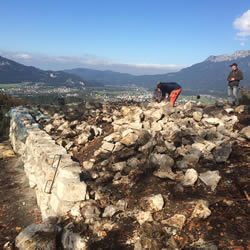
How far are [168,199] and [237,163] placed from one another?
1876 millimetres

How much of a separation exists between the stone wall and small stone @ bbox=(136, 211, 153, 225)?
1.25 meters

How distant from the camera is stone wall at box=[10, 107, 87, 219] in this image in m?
7.03

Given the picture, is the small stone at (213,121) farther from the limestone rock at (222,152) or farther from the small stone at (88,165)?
the small stone at (88,165)

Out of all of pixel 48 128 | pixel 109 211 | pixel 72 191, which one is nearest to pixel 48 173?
pixel 72 191

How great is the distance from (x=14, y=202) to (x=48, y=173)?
1873 mm

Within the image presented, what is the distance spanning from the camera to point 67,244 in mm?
6039

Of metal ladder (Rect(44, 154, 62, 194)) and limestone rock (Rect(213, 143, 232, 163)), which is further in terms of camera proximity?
metal ladder (Rect(44, 154, 62, 194))

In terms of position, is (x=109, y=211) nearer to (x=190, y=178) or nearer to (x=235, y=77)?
(x=190, y=178)

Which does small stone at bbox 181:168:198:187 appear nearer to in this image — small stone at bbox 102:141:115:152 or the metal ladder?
small stone at bbox 102:141:115:152

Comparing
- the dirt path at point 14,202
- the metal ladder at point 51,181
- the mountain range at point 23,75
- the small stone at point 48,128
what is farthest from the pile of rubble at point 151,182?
the mountain range at point 23,75

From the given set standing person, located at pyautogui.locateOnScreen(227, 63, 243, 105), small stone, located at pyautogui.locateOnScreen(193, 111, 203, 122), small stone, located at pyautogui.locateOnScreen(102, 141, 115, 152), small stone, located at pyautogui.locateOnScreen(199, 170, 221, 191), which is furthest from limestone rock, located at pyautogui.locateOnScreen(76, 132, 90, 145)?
standing person, located at pyautogui.locateOnScreen(227, 63, 243, 105)

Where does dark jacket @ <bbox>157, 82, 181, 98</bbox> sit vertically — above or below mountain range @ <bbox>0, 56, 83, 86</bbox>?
above

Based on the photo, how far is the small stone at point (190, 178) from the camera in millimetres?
6926

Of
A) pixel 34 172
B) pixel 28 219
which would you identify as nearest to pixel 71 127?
pixel 34 172
